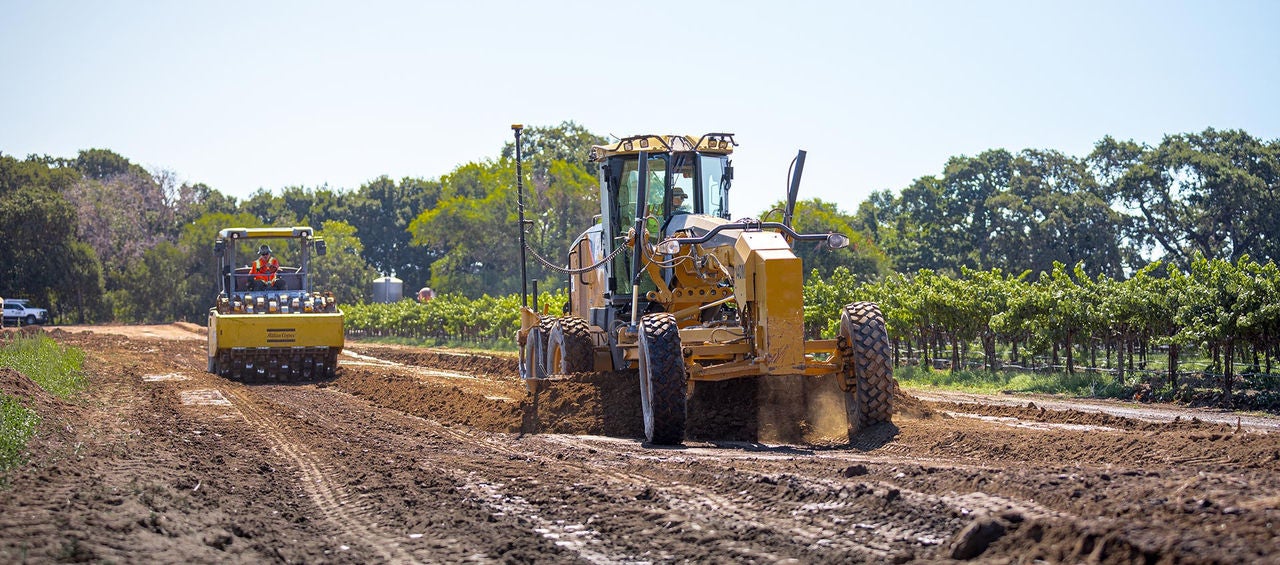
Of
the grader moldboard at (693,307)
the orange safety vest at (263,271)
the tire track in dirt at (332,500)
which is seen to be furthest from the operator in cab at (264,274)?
the tire track in dirt at (332,500)

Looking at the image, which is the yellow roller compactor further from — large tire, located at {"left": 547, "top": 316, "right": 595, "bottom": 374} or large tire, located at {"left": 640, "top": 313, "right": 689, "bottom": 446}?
large tire, located at {"left": 640, "top": 313, "right": 689, "bottom": 446}

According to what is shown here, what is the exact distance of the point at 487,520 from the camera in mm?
8078

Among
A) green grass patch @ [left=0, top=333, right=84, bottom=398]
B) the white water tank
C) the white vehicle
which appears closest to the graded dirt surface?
green grass patch @ [left=0, top=333, right=84, bottom=398]

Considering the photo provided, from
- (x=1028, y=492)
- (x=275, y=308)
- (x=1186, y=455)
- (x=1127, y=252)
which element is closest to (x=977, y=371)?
(x=275, y=308)

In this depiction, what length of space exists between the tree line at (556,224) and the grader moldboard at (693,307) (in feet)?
91.5

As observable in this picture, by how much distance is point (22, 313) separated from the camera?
60.4m

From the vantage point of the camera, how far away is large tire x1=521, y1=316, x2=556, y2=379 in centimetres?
1698

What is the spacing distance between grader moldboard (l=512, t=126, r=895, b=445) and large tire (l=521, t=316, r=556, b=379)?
3 cm

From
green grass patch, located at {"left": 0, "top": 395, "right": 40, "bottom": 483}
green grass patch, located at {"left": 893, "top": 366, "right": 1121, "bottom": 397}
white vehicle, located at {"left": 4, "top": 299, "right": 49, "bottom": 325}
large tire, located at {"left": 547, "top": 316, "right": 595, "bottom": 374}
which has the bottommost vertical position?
green grass patch, located at {"left": 893, "top": 366, "right": 1121, "bottom": 397}

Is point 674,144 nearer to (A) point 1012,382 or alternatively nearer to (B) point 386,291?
(A) point 1012,382

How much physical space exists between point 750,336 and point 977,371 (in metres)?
15.8

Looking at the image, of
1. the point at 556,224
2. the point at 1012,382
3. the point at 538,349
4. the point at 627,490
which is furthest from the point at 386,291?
the point at 627,490

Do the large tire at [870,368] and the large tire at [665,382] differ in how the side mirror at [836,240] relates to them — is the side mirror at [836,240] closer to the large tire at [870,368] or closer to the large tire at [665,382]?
the large tire at [870,368]

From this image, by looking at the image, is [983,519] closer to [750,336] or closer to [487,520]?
[487,520]
